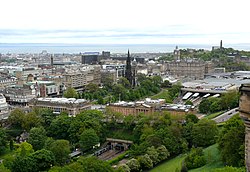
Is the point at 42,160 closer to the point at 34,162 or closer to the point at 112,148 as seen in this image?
the point at 34,162

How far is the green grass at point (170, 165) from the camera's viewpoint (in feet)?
98.3

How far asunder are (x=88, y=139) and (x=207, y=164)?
538 inches

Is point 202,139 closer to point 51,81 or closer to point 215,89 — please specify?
point 215,89

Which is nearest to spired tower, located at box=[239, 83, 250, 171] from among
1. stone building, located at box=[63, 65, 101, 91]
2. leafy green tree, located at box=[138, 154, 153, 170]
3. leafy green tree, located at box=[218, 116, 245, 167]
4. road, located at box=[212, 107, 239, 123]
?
leafy green tree, located at box=[218, 116, 245, 167]

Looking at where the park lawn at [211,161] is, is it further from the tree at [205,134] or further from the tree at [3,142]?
→ the tree at [3,142]

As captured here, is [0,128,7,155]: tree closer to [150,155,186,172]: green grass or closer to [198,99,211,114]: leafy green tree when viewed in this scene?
[150,155,186,172]: green grass

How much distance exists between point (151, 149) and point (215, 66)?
80.4 meters

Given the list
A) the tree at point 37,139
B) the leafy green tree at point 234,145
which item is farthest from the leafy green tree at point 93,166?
the tree at point 37,139

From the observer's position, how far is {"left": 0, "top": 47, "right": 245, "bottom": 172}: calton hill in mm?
26047

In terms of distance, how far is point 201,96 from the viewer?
209ft

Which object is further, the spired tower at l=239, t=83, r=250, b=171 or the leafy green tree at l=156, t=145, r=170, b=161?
the leafy green tree at l=156, t=145, r=170, b=161

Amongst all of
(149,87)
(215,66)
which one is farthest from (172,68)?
(149,87)

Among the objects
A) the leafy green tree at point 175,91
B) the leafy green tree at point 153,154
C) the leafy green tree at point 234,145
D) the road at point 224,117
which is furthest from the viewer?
the leafy green tree at point 175,91

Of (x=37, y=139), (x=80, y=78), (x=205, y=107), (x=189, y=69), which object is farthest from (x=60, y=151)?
(x=189, y=69)
